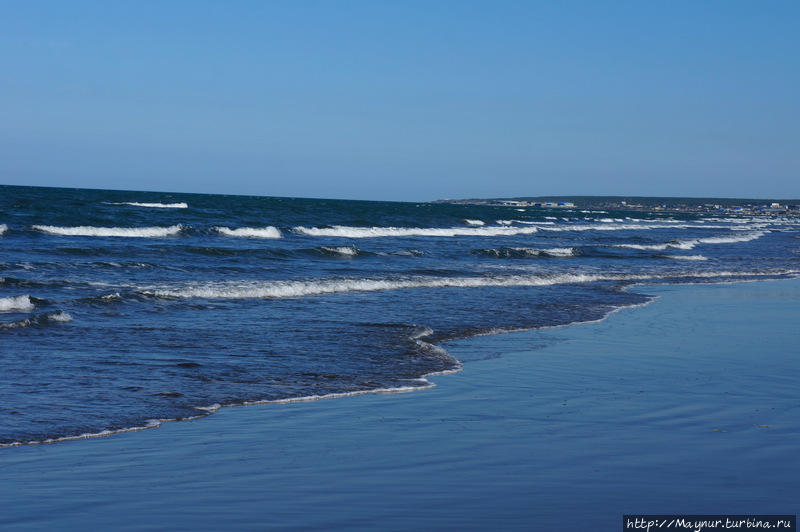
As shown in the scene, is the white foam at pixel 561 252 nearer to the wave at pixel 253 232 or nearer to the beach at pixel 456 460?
the wave at pixel 253 232

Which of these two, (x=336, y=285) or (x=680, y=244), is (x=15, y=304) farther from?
(x=680, y=244)

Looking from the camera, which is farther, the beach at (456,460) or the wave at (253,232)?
the wave at (253,232)

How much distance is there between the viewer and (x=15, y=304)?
45.6ft

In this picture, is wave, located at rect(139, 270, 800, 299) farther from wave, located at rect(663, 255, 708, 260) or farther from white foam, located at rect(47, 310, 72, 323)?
wave, located at rect(663, 255, 708, 260)

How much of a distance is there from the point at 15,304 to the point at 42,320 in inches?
72.5

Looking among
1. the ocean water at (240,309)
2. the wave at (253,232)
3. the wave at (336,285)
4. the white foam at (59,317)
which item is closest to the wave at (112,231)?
the ocean water at (240,309)

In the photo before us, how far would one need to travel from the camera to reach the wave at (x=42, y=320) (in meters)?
12.0

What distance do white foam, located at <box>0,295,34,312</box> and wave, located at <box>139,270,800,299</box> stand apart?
7.47ft

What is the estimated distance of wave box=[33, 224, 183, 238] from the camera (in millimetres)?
33125

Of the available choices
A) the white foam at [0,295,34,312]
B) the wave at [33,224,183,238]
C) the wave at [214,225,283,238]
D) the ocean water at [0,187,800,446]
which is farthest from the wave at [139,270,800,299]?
the wave at [214,225,283,238]

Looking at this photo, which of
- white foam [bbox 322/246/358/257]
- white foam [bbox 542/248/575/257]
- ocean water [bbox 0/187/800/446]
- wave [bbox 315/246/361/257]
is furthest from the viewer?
white foam [bbox 542/248/575/257]

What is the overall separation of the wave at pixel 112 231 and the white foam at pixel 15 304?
19.4m

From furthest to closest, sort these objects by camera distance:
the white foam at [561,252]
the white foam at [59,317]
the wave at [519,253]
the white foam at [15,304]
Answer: the white foam at [561,252], the wave at [519,253], the white foam at [15,304], the white foam at [59,317]

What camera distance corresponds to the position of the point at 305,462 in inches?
234
